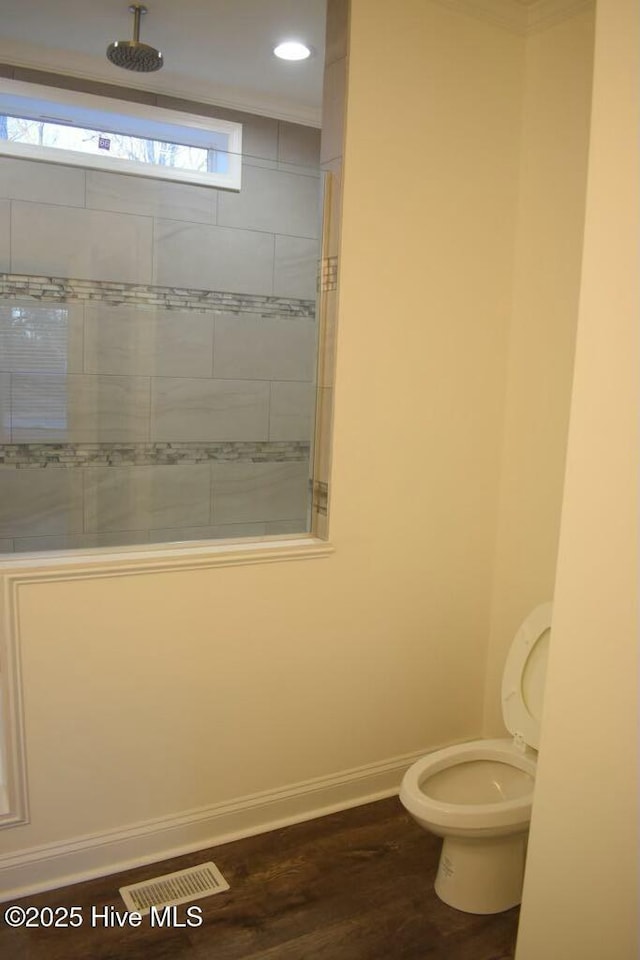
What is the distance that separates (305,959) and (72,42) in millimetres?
3170

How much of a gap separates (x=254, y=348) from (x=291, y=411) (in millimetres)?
267

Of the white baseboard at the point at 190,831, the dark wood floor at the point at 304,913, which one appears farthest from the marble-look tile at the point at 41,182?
the dark wood floor at the point at 304,913

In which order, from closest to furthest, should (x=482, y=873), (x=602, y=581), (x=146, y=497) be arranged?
(x=602, y=581)
(x=482, y=873)
(x=146, y=497)

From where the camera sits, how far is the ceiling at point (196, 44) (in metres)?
2.70

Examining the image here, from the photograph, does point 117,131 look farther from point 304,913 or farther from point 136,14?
point 304,913

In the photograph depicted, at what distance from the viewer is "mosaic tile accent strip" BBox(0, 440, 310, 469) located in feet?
8.11

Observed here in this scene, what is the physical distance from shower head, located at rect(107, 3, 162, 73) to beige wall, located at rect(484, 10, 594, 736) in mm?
1371

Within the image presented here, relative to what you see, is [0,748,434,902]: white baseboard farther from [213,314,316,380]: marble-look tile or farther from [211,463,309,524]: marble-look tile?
[213,314,316,380]: marble-look tile

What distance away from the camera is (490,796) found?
7.36 feet

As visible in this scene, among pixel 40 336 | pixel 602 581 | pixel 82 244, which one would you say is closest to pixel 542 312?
pixel 602 581

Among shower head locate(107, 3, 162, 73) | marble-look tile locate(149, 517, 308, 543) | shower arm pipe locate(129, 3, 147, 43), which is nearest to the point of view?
marble-look tile locate(149, 517, 308, 543)

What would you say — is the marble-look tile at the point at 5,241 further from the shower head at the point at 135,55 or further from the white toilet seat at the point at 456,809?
the white toilet seat at the point at 456,809

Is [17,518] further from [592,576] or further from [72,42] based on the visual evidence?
[72,42]

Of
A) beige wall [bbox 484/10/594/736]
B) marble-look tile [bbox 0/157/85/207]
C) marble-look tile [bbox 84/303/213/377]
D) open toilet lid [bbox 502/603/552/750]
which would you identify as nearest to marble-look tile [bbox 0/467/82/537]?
marble-look tile [bbox 84/303/213/377]
